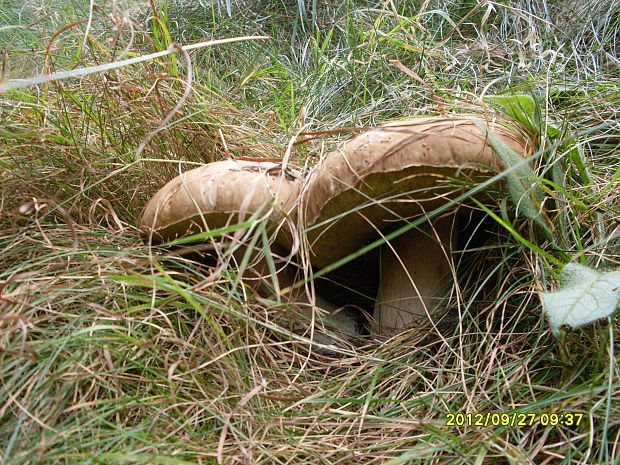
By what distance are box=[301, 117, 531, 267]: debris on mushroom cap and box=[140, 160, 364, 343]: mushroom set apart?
6 cm

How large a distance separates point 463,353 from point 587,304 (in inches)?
11.4

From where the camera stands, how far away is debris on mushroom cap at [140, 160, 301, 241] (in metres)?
0.93

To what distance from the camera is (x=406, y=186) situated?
0.84m

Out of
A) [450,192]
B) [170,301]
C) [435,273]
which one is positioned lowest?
[435,273]

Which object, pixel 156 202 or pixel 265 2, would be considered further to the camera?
pixel 265 2

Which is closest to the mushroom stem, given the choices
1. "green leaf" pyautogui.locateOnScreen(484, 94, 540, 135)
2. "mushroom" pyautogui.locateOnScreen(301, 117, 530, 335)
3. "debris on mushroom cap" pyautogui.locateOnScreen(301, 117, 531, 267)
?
"mushroom" pyautogui.locateOnScreen(301, 117, 530, 335)

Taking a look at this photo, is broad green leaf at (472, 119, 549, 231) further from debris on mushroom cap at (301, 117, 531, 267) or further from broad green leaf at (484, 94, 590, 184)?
broad green leaf at (484, 94, 590, 184)

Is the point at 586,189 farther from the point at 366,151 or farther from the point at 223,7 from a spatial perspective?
the point at 223,7

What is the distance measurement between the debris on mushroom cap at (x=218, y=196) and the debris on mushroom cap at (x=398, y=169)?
64 mm

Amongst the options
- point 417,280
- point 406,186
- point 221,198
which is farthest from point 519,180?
point 221,198

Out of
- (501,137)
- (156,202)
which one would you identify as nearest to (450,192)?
(501,137)

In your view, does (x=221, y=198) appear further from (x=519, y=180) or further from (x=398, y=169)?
(x=519, y=180)

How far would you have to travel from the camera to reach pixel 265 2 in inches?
105

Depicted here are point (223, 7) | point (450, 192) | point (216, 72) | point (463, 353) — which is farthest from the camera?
point (223, 7)
